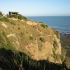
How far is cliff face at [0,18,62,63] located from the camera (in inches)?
1261

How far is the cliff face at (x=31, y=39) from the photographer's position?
32031mm

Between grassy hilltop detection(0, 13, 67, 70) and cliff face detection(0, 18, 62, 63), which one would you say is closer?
grassy hilltop detection(0, 13, 67, 70)

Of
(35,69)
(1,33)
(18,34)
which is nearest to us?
(35,69)

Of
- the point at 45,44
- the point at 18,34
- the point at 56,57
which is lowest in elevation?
the point at 56,57

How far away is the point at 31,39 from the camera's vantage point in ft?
121

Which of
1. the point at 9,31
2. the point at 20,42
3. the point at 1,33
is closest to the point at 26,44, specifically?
the point at 20,42

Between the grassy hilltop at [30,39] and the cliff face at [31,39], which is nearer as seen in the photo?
the grassy hilltop at [30,39]

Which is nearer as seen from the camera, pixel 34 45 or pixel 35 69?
pixel 35 69

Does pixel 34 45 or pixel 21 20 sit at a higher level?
pixel 21 20

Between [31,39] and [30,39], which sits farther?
[31,39]

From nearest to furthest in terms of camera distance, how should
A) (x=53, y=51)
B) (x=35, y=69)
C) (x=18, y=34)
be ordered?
1. (x=35, y=69)
2. (x=18, y=34)
3. (x=53, y=51)

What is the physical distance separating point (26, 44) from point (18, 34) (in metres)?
2.49

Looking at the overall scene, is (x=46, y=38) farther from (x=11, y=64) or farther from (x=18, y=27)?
(x=11, y=64)

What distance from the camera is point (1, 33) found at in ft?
97.2
